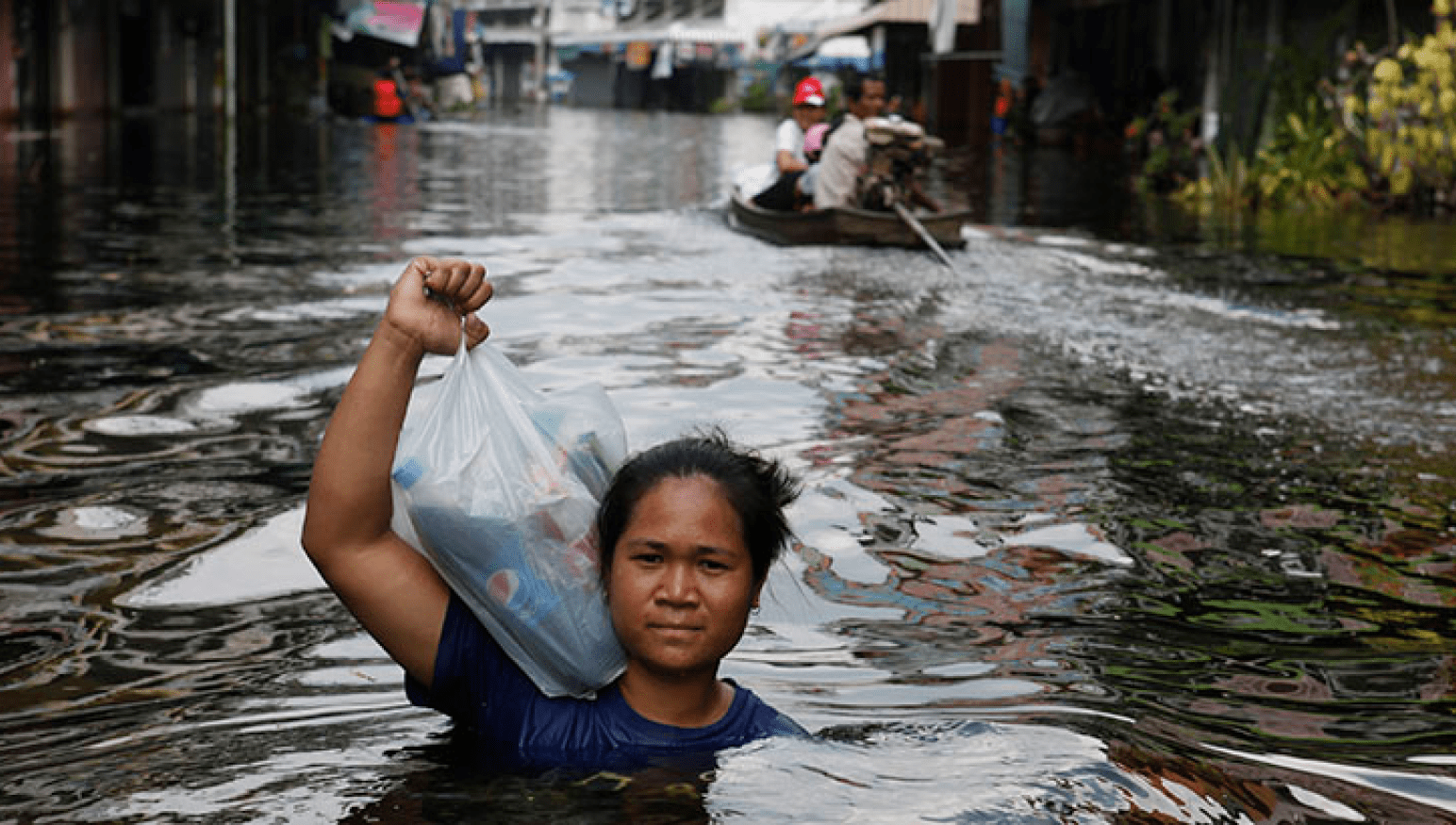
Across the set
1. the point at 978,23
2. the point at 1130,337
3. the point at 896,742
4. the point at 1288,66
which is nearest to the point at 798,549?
the point at 896,742

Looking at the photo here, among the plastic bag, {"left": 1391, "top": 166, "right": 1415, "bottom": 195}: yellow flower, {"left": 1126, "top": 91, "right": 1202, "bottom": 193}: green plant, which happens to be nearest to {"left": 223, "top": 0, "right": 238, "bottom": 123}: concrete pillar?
{"left": 1126, "top": 91, "right": 1202, "bottom": 193}: green plant

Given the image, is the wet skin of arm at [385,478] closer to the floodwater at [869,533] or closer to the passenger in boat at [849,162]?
the floodwater at [869,533]

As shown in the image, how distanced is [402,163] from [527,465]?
2050cm

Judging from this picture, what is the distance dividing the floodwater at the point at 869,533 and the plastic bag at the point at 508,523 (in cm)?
21

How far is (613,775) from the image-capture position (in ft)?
9.12

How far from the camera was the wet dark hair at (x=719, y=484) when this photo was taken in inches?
108

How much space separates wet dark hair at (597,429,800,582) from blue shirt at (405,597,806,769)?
0.69 feet

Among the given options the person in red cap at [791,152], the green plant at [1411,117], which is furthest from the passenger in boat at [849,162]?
the green plant at [1411,117]

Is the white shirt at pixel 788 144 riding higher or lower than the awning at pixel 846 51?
lower

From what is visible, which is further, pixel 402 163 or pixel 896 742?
pixel 402 163

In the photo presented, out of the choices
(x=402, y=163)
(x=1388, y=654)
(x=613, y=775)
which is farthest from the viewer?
(x=402, y=163)

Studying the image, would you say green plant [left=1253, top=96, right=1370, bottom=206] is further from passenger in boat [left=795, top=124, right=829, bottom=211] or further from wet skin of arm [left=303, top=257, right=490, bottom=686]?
wet skin of arm [left=303, top=257, right=490, bottom=686]

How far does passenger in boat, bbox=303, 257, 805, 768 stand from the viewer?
2.66 meters

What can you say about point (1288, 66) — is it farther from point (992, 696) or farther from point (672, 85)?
point (672, 85)
